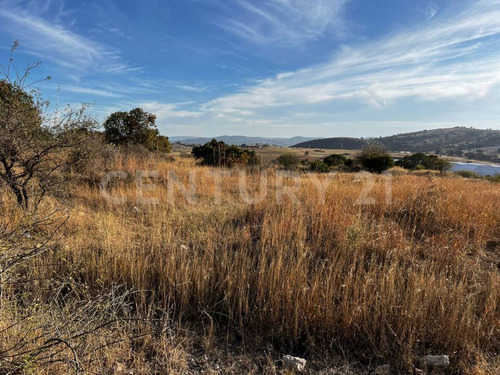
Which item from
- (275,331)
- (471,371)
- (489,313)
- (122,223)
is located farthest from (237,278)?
(122,223)

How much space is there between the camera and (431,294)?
235 centimetres

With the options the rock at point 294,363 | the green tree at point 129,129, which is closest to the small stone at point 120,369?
the rock at point 294,363

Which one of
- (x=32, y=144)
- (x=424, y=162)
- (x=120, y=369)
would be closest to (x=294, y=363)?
(x=120, y=369)

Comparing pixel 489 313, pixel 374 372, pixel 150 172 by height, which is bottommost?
pixel 374 372

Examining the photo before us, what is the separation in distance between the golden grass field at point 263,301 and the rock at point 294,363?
0.08 metres

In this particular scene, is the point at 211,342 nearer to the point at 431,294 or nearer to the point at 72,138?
the point at 431,294

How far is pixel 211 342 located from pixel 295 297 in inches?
32.2

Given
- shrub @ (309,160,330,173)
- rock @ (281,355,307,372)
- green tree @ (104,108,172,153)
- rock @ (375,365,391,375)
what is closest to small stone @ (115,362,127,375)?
rock @ (281,355,307,372)

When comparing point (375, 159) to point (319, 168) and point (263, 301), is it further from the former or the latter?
point (263, 301)

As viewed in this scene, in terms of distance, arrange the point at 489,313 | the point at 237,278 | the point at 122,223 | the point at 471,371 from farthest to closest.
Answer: the point at 122,223 → the point at 237,278 → the point at 489,313 → the point at 471,371

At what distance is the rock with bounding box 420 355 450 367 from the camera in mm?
1900

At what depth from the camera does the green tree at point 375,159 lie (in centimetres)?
2141

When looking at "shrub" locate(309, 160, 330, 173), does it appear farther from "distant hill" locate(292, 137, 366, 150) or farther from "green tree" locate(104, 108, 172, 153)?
"distant hill" locate(292, 137, 366, 150)

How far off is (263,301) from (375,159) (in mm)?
22144
